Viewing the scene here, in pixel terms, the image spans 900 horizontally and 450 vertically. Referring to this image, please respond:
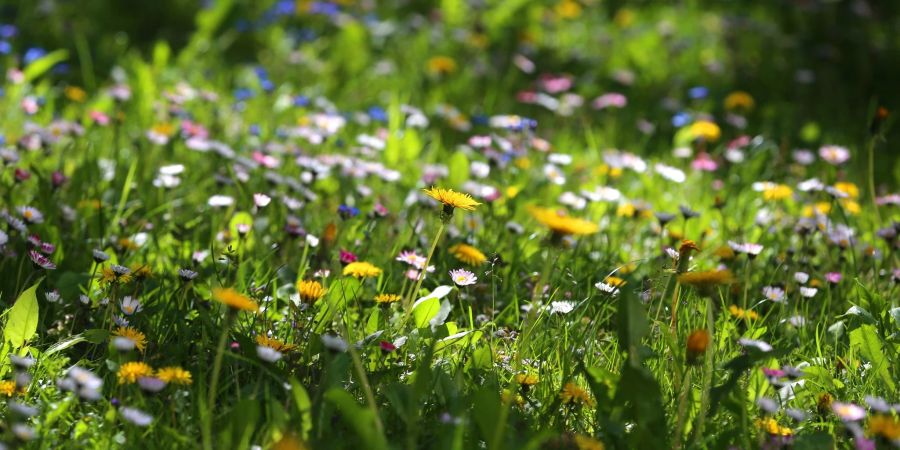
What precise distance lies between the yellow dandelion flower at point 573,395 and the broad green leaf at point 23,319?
0.95 meters

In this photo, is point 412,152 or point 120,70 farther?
point 120,70

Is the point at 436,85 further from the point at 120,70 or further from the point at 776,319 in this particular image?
the point at 776,319

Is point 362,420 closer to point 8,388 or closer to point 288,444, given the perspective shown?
point 288,444

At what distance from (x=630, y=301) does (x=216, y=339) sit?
2.57 ft

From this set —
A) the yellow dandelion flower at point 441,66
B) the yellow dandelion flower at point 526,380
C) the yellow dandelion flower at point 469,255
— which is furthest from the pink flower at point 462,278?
the yellow dandelion flower at point 441,66

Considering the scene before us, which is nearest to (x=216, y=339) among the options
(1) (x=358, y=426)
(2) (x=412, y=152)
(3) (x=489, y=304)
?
(1) (x=358, y=426)

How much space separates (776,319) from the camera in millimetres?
2146

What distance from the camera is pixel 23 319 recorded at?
5.83ft

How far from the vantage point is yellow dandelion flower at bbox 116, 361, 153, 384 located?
1.59 meters

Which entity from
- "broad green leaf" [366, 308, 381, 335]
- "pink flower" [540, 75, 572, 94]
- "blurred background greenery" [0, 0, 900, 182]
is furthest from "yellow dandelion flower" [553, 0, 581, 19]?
"broad green leaf" [366, 308, 381, 335]

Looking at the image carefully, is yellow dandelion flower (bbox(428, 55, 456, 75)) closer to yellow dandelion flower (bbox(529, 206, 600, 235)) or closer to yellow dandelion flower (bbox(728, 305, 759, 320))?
yellow dandelion flower (bbox(728, 305, 759, 320))

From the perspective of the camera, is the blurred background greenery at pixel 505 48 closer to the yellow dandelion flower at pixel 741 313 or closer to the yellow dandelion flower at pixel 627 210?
the yellow dandelion flower at pixel 627 210

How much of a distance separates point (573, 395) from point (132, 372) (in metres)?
0.73

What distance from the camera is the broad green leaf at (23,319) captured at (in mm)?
1772
